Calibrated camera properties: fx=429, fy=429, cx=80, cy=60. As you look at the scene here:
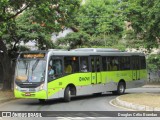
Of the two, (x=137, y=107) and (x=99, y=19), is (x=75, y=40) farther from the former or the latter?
(x=137, y=107)

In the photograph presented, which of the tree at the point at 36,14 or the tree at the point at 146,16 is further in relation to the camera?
the tree at the point at 146,16

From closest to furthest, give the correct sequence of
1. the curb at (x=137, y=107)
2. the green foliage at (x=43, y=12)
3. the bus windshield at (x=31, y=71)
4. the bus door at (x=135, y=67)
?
the curb at (x=137, y=107) < the bus windshield at (x=31, y=71) < the green foliage at (x=43, y=12) < the bus door at (x=135, y=67)

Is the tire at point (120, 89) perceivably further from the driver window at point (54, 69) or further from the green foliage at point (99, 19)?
the green foliage at point (99, 19)

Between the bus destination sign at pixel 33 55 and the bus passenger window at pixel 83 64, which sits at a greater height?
→ the bus destination sign at pixel 33 55

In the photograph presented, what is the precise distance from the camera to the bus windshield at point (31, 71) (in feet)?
73.5

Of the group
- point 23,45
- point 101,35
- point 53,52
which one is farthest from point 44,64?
point 101,35

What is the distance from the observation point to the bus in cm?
2242

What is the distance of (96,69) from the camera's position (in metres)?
26.9

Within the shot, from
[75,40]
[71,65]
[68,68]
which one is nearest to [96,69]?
[71,65]

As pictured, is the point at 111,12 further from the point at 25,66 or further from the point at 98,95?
the point at 25,66

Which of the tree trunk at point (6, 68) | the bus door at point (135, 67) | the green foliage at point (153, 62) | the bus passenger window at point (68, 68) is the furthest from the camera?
the green foliage at point (153, 62)

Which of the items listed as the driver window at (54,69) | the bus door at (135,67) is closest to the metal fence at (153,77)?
the bus door at (135,67)

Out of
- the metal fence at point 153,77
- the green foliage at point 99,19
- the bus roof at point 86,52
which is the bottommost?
the metal fence at point 153,77

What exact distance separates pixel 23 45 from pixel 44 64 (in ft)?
54.5
